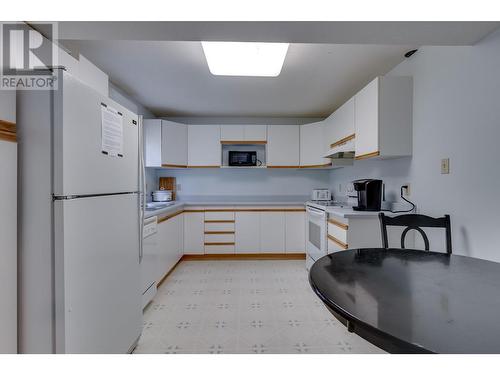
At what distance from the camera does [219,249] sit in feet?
12.3

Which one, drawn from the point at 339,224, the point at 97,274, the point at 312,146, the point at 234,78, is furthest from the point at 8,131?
the point at 312,146

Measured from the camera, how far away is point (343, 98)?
11.1 feet

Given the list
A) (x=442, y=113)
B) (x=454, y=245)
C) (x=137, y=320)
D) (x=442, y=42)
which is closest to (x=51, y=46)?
(x=137, y=320)

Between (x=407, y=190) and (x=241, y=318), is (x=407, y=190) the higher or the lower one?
the higher one

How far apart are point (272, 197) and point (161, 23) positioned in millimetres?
3274

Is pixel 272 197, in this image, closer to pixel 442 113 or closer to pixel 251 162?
pixel 251 162

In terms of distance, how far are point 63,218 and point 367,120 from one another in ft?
8.01

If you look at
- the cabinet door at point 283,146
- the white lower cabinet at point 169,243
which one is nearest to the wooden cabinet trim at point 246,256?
the white lower cabinet at point 169,243

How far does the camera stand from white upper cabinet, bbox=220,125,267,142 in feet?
13.1

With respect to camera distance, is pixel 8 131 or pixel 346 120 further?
pixel 346 120

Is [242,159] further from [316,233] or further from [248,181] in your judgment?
[316,233]

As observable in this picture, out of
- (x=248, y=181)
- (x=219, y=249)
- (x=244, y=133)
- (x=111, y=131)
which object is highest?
(x=244, y=133)

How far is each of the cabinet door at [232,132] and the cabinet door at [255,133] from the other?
7 centimetres

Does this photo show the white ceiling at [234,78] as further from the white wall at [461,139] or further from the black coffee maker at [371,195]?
the black coffee maker at [371,195]
